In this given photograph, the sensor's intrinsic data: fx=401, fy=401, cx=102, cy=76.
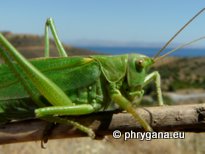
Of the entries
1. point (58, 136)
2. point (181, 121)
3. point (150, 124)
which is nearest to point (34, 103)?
point (58, 136)

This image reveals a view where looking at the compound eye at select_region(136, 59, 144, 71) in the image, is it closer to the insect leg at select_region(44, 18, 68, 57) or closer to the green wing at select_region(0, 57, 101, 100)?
the green wing at select_region(0, 57, 101, 100)

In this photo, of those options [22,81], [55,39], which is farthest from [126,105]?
[55,39]

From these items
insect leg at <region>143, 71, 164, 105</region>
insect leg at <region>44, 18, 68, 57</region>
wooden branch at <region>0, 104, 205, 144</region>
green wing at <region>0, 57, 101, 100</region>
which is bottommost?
wooden branch at <region>0, 104, 205, 144</region>

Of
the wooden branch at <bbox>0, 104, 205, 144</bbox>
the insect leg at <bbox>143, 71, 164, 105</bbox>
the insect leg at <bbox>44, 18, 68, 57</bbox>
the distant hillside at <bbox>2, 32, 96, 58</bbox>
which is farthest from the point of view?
the distant hillside at <bbox>2, 32, 96, 58</bbox>

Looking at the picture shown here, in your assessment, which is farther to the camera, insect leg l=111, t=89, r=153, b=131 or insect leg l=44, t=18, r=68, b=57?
insect leg l=44, t=18, r=68, b=57

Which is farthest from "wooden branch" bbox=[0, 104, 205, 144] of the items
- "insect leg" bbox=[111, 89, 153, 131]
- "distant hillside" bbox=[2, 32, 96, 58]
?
"distant hillside" bbox=[2, 32, 96, 58]

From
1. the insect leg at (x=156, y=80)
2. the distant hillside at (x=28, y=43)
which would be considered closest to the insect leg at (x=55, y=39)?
the insect leg at (x=156, y=80)
